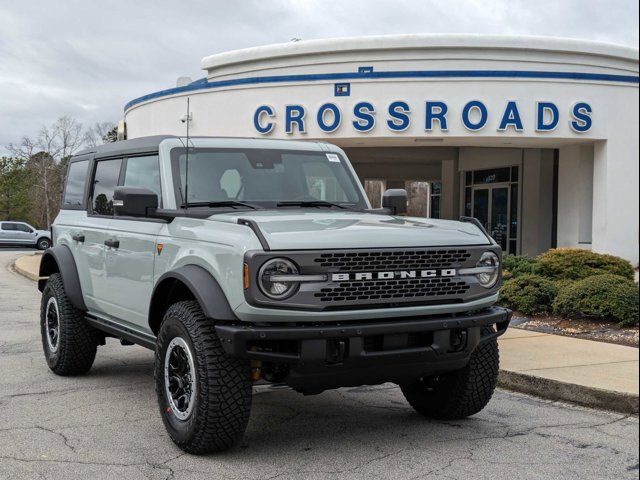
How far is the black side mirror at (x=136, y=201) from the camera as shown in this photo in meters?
5.34

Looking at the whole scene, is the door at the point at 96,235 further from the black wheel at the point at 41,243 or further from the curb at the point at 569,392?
the black wheel at the point at 41,243

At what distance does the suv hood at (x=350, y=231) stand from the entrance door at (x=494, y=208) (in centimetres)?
2037

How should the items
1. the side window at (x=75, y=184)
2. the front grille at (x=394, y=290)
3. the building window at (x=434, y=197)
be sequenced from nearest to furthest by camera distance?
1. the front grille at (x=394, y=290)
2. the side window at (x=75, y=184)
3. the building window at (x=434, y=197)

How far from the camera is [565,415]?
601 cm

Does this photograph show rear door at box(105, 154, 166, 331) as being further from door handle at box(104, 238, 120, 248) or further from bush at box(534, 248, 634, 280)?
bush at box(534, 248, 634, 280)

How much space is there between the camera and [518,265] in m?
13.4

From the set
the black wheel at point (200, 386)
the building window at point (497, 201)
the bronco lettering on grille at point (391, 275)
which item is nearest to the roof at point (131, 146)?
the black wheel at point (200, 386)

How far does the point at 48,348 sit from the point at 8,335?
2818 millimetres

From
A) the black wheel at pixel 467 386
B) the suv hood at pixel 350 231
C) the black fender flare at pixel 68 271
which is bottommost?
the black wheel at pixel 467 386

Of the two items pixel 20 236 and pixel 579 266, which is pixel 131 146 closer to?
pixel 579 266

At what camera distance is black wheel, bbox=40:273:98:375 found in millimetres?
6836

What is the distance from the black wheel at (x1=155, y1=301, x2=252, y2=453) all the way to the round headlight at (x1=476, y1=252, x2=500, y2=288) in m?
1.62

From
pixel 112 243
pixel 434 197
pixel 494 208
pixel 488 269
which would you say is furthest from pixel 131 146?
pixel 434 197

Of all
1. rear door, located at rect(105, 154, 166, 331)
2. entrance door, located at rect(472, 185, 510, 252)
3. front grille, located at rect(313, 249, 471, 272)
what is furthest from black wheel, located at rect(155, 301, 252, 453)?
entrance door, located at rect(472, 185, 510, 252)
